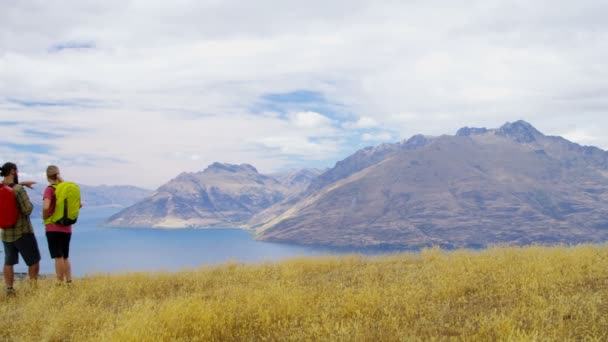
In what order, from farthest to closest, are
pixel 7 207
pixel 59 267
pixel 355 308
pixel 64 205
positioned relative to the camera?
pixel 59 267
pixel 64 205
pixel 7 207
pixel 355 308

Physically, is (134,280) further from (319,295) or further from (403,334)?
(403,334)

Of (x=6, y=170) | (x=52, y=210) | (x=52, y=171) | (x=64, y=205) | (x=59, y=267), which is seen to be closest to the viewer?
(x=6, y=170)

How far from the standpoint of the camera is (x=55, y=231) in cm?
1115

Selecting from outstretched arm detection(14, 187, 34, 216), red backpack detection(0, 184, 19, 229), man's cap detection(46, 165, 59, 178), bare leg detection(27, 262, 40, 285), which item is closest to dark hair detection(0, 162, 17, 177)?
red backpack detection(0, 184, 19, 229)

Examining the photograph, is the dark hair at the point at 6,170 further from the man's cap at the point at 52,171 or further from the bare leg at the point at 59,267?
the bare leg at the point at 59,267

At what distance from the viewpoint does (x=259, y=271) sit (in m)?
13.4

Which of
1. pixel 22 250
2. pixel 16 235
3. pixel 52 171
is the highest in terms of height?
pixel 52 171

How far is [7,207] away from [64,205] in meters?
1.29

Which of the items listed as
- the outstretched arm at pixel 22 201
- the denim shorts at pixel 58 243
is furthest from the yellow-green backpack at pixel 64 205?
the outstretched arm at pixel 22 201

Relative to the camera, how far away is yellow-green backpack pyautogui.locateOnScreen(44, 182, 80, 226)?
11094 millimetres

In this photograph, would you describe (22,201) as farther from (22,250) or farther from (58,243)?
(58,243)

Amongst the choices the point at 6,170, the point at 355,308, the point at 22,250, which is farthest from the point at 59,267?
the point at 355,308

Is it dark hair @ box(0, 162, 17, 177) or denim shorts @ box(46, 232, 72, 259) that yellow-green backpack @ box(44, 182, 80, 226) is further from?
dark hair @ box(0, 162, 17, 177)

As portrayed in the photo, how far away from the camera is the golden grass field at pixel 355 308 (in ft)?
20.5
